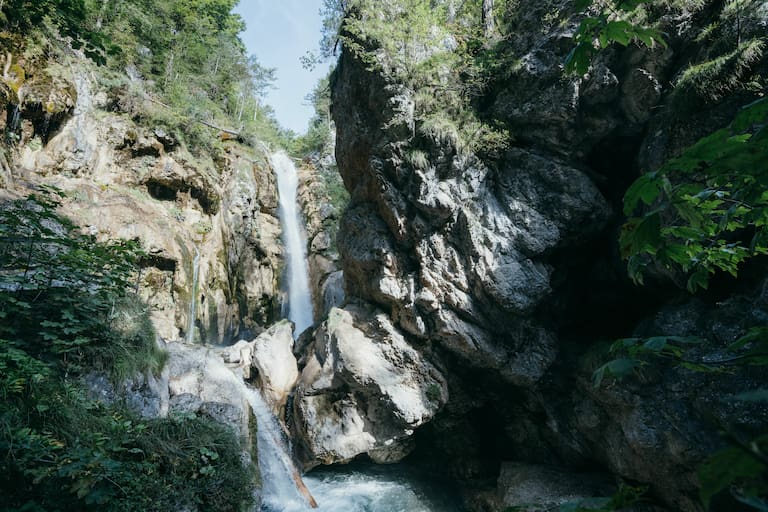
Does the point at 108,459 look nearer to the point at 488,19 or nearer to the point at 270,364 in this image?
the point at 270,364

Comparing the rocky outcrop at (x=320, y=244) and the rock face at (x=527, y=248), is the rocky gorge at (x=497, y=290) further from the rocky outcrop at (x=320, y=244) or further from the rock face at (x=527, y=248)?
the rocky outcrop at (x=320, y=244)

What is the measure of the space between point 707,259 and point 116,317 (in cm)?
653

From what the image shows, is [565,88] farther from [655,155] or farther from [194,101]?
[194,101]

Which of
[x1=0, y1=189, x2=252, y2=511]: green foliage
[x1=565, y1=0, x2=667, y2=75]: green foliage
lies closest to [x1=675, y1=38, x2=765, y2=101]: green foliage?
[x1=565, y1=0, x2=667, y2=75]: green foliage

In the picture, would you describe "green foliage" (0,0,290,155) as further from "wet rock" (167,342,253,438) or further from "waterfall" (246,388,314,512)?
"waterfall" (246,388,314,512)

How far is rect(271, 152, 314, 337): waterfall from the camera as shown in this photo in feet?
53.6

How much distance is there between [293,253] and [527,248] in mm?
12672

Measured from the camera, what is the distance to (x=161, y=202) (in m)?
12.6

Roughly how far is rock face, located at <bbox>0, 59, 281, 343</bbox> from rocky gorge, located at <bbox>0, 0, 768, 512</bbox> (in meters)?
0.10

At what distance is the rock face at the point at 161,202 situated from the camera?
9.88 meters

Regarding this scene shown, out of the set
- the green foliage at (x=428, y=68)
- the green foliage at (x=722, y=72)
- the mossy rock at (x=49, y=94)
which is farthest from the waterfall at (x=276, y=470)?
the green foliage at (x=722, y=72)

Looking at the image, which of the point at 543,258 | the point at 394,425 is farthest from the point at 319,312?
the point at 543,258

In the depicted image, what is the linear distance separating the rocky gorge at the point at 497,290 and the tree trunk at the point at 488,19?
35 centimetres

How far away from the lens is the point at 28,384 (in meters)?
3.55
